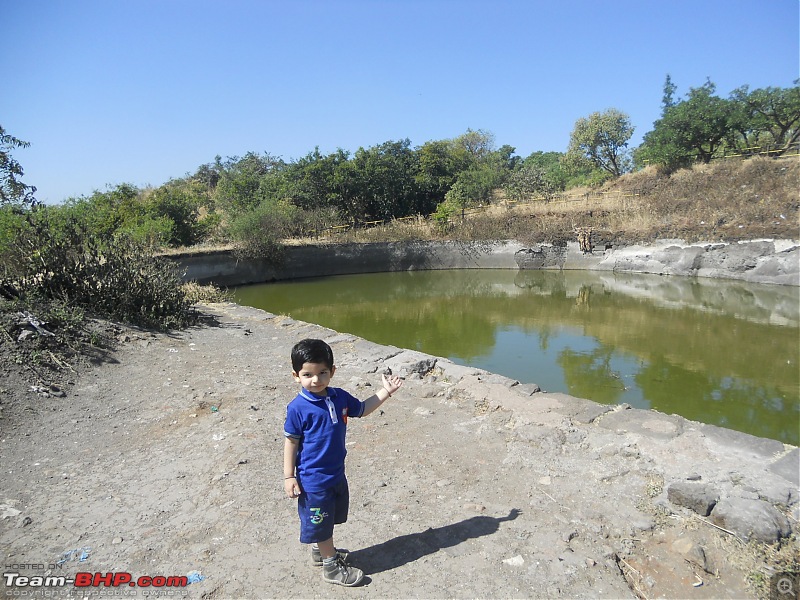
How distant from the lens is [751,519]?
7.36 feet

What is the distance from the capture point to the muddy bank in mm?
13938

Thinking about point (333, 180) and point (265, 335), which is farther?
point (333, 180)

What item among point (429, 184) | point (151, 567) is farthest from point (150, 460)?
point (429, 184)

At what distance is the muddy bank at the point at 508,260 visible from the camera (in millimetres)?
13938

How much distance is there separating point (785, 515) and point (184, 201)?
1681 cm

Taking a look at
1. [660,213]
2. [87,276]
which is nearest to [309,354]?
[87,276]

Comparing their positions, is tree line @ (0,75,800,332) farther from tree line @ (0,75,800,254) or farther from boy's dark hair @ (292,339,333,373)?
boy's dark hair @ (292,339,333,373)

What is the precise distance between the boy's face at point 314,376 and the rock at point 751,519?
6.17 ft

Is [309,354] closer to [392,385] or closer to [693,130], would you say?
[392,385]

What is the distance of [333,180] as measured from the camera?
800 inches

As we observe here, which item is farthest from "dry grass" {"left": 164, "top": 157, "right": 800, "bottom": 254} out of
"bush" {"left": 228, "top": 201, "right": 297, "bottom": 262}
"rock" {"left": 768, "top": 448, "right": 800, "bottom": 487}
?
"rock" {"left": 768, "top": 448, "right": 800, "bottom": 487}

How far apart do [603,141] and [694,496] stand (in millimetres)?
24825

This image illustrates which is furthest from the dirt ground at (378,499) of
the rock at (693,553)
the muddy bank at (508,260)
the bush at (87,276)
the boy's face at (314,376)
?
the muddy bank at (508,260)

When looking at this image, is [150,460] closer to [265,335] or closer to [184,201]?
[265,335]
